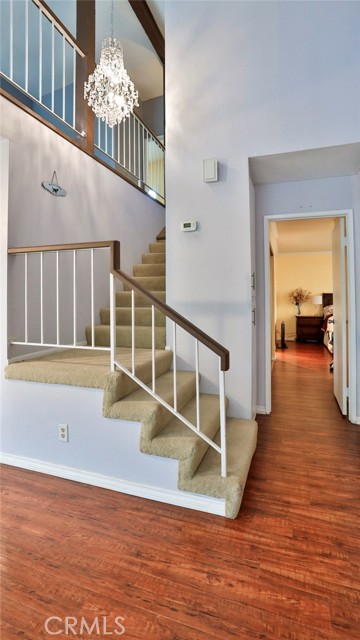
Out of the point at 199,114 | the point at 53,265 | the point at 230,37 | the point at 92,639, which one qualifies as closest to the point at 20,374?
the point at 53,265

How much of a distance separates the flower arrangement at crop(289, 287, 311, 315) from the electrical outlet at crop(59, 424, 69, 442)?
787 cm

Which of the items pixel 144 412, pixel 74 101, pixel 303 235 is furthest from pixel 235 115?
pixel 303 235

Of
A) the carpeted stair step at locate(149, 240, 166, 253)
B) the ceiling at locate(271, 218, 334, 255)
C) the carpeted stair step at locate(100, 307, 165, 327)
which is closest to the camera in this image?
the carpeted stair step at locate(100, 307, 165, 327)

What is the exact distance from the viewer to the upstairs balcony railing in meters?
3.51

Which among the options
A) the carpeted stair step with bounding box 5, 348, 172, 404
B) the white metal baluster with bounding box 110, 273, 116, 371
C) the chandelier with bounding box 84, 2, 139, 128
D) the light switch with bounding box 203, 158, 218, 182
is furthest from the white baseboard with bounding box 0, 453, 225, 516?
the chandelier with bounding box 84, 2, 139, 128

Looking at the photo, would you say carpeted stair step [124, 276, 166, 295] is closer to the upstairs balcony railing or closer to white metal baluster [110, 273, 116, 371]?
the upstairs balcony railing

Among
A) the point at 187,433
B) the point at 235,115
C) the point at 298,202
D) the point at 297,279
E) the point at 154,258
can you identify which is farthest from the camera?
the point at 297,279

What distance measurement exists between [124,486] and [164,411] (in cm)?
54

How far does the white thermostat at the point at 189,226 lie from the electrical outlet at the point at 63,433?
2000 mm

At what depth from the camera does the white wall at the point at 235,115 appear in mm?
2641

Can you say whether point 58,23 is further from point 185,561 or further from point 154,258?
point 185,561

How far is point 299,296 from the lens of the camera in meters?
8.80

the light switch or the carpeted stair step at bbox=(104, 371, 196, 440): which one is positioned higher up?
the light switch

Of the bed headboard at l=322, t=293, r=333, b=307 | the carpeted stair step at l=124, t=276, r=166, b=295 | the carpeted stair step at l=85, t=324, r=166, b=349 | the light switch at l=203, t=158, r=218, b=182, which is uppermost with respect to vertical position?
the light switch at l=203, t=158, r=218, b=182
